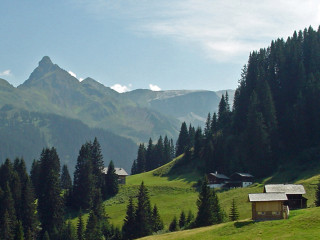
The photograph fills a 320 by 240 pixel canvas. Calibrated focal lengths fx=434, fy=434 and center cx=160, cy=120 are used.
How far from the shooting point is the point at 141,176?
155m

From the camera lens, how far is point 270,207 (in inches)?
2420

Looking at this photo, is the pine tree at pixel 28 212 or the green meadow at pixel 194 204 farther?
the pine tree at pixel 28 212

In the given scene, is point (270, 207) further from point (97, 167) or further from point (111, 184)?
point (97, 167)

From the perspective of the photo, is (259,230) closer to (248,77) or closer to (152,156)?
(248,77)

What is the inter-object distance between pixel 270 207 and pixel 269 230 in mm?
7797

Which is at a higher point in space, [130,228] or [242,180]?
[242,180]

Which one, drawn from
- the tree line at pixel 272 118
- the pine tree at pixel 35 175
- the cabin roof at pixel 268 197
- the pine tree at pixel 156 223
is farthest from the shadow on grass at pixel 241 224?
the pine tree at pixel 35 175

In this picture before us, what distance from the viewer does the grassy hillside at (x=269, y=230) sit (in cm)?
5131

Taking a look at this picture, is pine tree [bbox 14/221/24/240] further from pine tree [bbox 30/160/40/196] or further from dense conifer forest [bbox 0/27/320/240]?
pine tree [bbox 30/160/40/196]

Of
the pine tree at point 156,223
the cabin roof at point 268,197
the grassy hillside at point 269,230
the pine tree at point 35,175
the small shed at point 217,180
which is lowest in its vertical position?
the pine tree at point 156,223

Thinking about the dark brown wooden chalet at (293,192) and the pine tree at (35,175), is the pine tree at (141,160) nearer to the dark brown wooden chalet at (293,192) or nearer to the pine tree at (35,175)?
the pine tree at (35,175)

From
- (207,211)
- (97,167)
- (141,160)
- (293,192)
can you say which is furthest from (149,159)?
(293,192)

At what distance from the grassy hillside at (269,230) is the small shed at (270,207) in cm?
150

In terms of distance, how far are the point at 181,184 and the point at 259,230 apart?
7266 cm
